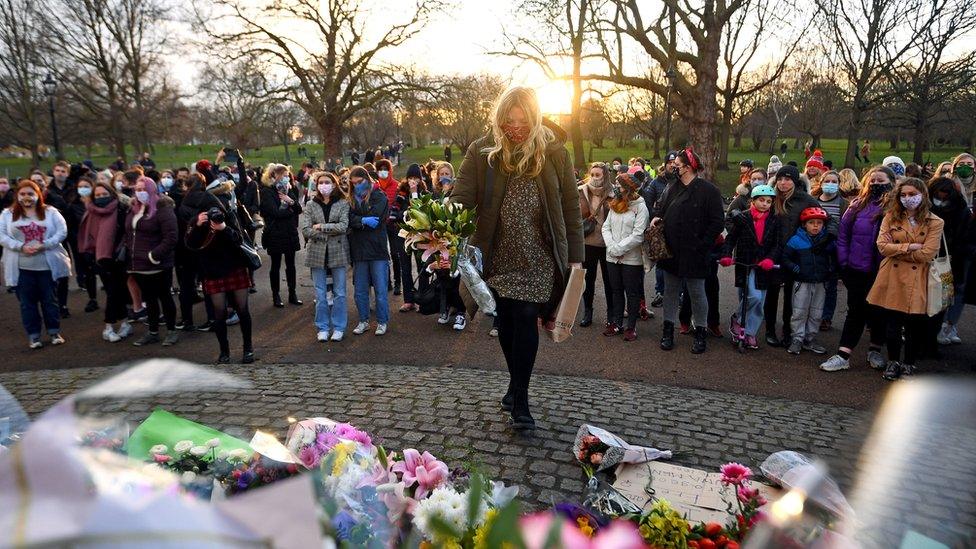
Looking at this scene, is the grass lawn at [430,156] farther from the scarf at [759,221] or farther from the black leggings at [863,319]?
the black leggings at [863,319]

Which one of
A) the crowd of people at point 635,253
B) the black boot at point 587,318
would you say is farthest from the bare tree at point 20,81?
the black boot at point 587,318

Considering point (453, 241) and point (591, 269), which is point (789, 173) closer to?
point (591, 269)

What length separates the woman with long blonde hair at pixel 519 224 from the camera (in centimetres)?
420

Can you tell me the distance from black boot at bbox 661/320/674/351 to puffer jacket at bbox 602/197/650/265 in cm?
84

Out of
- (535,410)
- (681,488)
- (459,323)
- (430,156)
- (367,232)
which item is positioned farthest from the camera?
(430,156)

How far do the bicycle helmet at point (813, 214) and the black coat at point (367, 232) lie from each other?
4.74m

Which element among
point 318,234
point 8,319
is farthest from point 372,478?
point 8,319

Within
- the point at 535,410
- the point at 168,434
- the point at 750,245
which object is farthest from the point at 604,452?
the point at 750,245

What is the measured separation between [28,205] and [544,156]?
21.8 ft

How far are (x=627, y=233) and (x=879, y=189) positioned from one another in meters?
2.56

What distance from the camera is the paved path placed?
12.9 feet

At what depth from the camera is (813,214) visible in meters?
6.80

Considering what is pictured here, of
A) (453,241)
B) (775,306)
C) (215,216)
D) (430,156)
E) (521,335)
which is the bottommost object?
(775,306)

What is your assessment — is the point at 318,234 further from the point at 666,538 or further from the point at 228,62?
the point at 228,62
